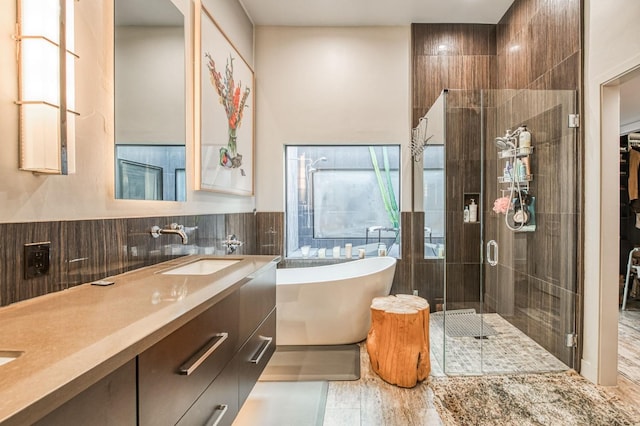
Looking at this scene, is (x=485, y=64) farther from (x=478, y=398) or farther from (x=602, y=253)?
(x=478, y=398)

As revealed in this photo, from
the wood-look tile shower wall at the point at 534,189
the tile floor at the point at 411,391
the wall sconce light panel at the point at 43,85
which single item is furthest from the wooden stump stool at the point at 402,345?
the wall sconce light panel at the point at 43,85

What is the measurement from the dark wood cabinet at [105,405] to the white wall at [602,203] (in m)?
2.72

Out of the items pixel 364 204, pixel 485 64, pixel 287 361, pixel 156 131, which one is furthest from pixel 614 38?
pixel 287 361

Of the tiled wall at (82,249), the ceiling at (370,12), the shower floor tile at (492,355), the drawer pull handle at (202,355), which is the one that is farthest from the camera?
the ceiling at (370,12)

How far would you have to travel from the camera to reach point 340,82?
3.65 m

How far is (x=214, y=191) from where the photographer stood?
2.57 meters

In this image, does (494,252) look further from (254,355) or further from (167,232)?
(167,232)

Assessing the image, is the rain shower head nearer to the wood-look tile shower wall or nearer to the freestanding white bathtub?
the wood-look tile shower wall

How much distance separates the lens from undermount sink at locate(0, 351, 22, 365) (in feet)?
2.21

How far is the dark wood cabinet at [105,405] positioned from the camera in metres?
0.54

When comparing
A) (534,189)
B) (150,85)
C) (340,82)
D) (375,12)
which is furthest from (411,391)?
(375,12)

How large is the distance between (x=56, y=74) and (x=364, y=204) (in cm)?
306

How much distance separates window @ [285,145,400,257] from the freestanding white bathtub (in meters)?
0.91

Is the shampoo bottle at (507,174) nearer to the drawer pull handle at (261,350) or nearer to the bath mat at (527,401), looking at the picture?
the bath mat at (527,401)
